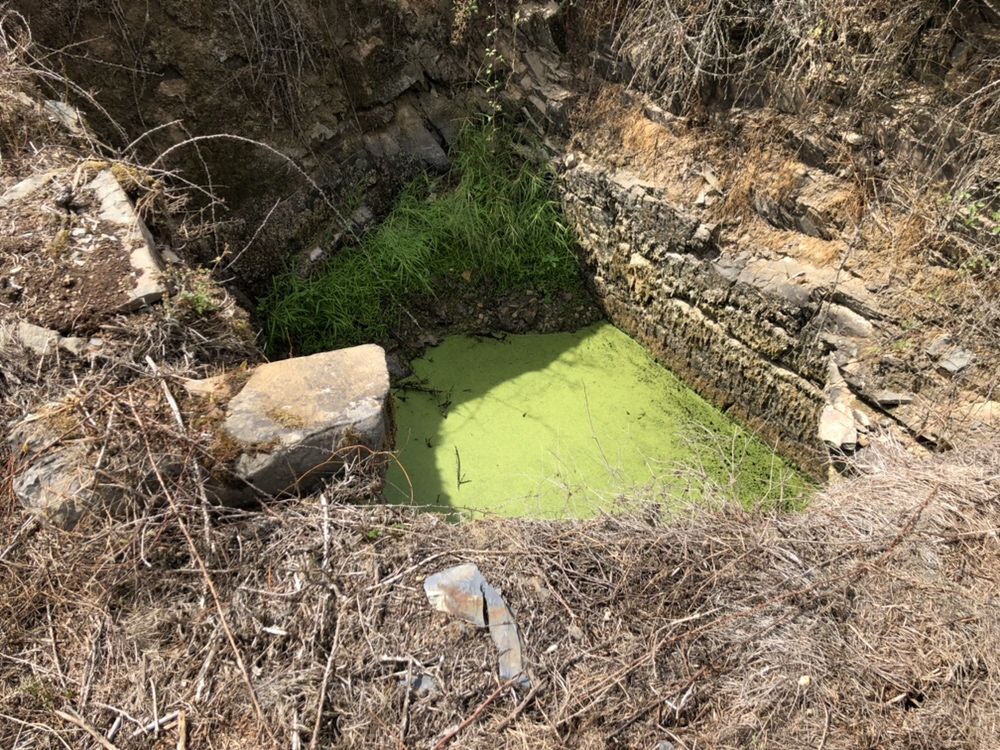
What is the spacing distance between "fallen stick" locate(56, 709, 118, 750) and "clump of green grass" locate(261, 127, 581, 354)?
206 cm

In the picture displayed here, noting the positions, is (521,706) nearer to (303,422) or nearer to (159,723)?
(159,723)

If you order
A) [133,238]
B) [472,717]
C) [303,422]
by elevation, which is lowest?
[472,717]

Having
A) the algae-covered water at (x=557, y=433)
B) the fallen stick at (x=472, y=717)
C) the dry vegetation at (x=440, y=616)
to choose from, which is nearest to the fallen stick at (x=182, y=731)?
the dry vegetation at (x=440, y=616)

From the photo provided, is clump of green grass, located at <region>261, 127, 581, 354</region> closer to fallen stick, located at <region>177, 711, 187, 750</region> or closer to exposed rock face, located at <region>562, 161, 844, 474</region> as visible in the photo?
exposed rock face, located at <region>562, 161, 844, 474</region>

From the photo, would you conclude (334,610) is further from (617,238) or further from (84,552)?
(617,238)

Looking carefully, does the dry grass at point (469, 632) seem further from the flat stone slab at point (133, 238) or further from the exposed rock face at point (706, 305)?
the exposed rock face at point (706, 305)

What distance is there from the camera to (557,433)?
3.28 m

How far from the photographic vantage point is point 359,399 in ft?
7.75

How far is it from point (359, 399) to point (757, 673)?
1538mm

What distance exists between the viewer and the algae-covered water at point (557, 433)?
9.80 ft

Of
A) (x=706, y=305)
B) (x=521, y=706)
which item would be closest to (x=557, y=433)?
(x=706, y=305)

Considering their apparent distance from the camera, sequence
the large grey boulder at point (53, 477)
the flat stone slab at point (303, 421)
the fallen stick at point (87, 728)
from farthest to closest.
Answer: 1. the flat stone slab at point (303, 421)
2. the large grey boulder at point (53, 477)
3. the fallen stick at point (87, 728)

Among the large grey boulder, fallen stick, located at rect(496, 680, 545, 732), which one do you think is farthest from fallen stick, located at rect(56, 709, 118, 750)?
fallen stick, located at rect(496, 680, 545, 732)

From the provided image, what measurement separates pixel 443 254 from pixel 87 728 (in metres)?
2.72
